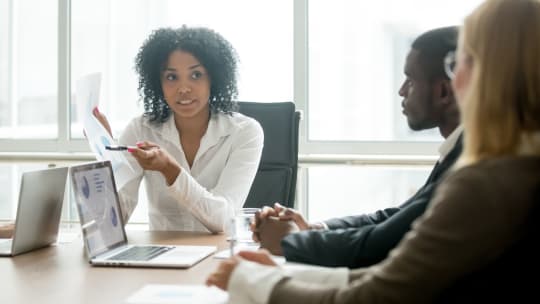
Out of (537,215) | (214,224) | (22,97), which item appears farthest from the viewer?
(22,97)

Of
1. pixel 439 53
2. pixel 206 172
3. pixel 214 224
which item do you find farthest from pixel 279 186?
pixel 439 53

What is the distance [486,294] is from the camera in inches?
39.6

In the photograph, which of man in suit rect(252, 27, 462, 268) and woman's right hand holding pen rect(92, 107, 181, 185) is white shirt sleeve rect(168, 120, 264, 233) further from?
man in suit rect(252, 27, 462, 268)

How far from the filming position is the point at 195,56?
9.14 ft

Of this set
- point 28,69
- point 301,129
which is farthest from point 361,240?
point 28,69

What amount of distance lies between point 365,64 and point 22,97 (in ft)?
6.53

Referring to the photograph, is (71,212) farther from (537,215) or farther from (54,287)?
(537,215)

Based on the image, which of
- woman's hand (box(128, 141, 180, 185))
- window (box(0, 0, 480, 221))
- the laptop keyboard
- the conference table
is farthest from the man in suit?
window (box(0, 0, 480, 221))

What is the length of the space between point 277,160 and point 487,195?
6.07 feet

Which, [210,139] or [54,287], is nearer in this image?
[54,287]

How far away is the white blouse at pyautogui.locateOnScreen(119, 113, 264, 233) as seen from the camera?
101 inches

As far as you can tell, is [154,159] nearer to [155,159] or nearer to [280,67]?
[155,159]

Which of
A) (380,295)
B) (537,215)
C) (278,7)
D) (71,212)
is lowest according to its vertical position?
(71,212)

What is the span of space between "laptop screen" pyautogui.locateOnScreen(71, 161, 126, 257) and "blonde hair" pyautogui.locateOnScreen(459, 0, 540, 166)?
1.10 m
